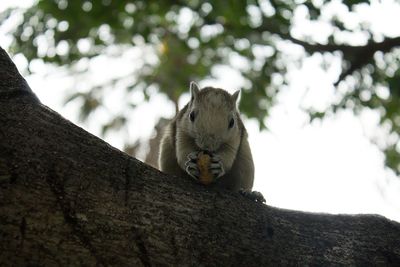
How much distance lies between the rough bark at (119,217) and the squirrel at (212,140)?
0.78 metres

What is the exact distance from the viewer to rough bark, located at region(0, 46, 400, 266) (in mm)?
1969

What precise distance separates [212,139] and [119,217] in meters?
1.39

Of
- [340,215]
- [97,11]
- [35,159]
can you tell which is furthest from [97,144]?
[97,11]

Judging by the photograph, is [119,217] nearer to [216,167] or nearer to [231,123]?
[216,167]

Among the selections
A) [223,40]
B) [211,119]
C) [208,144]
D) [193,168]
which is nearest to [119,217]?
[193,168]

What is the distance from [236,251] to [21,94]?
3.50 ft

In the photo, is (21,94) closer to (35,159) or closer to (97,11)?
(35,159)

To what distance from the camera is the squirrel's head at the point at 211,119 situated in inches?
136

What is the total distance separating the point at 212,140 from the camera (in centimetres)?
343

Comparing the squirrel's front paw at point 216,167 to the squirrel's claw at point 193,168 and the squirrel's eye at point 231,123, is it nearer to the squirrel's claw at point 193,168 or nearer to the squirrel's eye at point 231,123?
the squirrel's claw at point 193,168

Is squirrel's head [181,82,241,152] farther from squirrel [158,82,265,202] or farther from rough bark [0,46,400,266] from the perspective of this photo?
rough bark [0,46,400,266]

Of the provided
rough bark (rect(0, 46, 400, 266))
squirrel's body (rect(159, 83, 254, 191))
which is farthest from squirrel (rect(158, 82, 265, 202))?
rough bark (rect(0, 46, 400, 266))

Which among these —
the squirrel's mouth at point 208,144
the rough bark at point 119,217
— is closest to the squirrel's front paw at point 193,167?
the squirrel's mouth at point 208,144

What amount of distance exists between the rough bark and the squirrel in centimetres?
78
